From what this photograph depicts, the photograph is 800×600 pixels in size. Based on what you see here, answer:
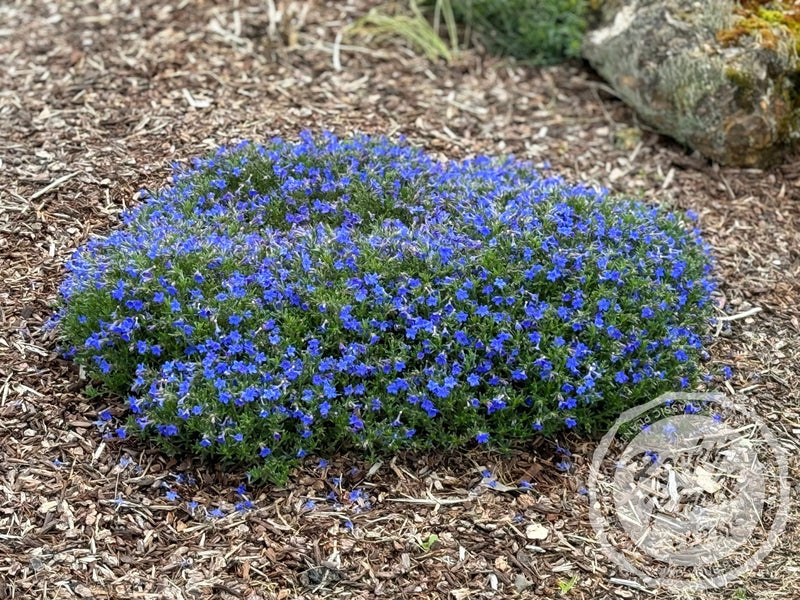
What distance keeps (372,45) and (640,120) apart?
2.07 m

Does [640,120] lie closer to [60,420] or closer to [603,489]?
[603,489]

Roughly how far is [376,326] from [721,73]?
10.9 feet

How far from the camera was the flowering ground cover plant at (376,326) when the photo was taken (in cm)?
389

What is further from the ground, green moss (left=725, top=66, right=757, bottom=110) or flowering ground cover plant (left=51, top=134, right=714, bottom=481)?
green moss (left=725, top=66, right=757, bottom=110)

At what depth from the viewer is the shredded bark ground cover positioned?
11.9ft

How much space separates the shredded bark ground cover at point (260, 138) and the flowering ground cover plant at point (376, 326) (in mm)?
200

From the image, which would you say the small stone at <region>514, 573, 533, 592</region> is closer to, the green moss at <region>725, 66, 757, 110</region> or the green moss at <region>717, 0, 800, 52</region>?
the green moss at <region>725, 66, 757, 110</region>

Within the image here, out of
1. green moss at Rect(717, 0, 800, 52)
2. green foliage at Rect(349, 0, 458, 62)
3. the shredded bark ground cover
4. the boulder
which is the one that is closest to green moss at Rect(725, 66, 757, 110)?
the boulder

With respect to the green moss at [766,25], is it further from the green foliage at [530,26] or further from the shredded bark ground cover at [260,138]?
the green foliage at [530,26]

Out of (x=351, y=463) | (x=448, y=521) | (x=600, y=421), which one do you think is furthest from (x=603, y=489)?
(x=351, y=463)

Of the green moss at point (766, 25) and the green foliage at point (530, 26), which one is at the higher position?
the green moss at point (766, 25)

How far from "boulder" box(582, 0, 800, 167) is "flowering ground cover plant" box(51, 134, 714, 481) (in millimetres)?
1835

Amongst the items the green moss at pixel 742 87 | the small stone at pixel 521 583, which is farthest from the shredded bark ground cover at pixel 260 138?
the green moss at pixel 742 87

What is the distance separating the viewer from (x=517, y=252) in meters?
4.37
